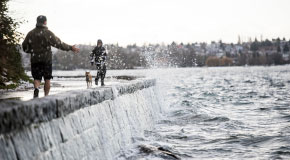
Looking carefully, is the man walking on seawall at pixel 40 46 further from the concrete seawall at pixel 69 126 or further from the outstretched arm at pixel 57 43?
the concrete seawall at pixel 69 126

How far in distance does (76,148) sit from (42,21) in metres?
3.07

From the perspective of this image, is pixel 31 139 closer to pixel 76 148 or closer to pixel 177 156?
pixel 76 148

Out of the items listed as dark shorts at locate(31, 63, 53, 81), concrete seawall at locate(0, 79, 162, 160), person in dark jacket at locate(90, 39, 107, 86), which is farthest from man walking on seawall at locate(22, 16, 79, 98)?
person in dark jacket at locate(90, 39, 107, 86)

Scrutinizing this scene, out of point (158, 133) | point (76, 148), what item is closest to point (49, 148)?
point (76, 148)

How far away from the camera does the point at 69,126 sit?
5.78 meters

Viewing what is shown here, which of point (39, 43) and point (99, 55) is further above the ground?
point (39, 43)

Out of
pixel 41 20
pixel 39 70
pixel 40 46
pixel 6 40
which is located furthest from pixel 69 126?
pixel 6 40

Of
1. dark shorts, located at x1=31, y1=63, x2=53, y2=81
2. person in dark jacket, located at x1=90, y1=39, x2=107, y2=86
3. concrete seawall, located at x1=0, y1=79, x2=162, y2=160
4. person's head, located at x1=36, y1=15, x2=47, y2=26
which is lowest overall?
concrete seawall, located at x1=0, y1=79, x2=162, y2=160

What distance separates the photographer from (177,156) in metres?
9.24

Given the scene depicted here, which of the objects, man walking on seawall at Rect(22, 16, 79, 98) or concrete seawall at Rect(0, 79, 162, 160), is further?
man walking on seawall at Rect(22, 16, 79, 98)

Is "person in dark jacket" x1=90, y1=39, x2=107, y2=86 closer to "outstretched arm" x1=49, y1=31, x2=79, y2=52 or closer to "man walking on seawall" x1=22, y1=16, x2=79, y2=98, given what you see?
"outstretched arm" x1=49, y1=31, x2=79, y2=52

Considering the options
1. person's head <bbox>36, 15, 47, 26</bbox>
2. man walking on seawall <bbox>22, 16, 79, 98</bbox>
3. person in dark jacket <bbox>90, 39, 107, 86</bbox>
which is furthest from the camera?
person in dark jacket <bbox>90, 39, 107, 86</bbox>

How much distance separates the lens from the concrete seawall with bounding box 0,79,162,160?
4254mm

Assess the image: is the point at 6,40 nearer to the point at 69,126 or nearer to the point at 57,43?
the point at 57,43
